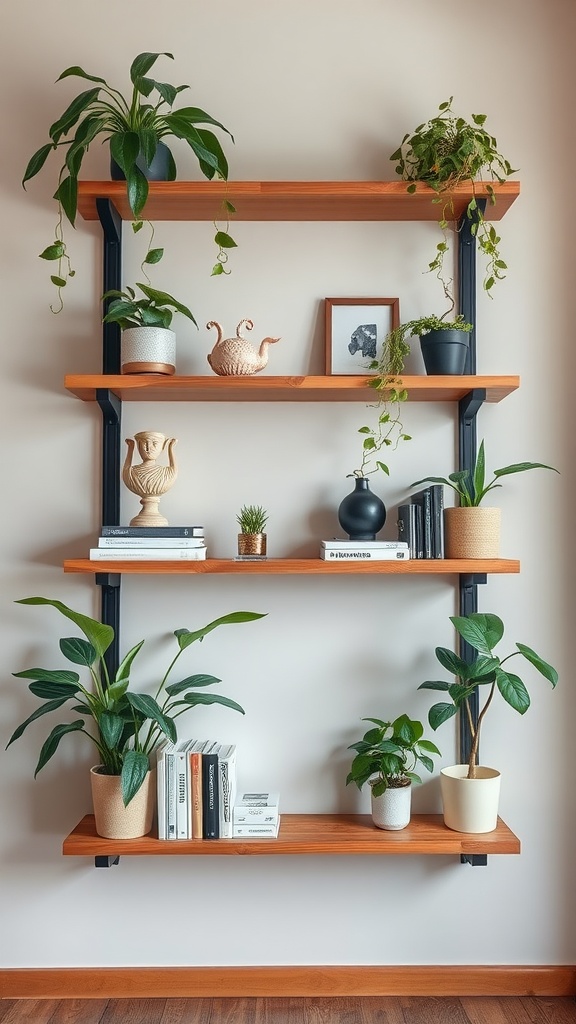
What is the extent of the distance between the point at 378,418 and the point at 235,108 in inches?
35.0

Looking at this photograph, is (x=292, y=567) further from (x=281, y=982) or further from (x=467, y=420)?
(x=281, y=982)

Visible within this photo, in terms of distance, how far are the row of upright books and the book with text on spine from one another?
20.1 inches

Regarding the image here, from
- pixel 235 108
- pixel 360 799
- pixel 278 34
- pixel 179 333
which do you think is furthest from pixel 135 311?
pixel 360 799

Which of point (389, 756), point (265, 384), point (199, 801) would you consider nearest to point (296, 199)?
point (265, 384)

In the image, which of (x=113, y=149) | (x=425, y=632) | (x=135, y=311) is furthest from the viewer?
(x=425, y=632)

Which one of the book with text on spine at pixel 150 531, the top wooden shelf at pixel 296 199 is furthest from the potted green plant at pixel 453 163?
the book with text on spine at pixel 150 531

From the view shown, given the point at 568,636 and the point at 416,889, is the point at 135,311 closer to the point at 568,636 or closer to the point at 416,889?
the point at 568,636

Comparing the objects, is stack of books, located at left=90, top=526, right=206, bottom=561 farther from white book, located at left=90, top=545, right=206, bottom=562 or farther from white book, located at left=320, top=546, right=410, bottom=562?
white book, located at left=320, top=546, right=410, bottom=562

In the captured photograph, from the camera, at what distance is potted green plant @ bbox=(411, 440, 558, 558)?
1.97 m

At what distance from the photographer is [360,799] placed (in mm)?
2123

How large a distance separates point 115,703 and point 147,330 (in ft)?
2.89

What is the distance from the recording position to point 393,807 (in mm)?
1970

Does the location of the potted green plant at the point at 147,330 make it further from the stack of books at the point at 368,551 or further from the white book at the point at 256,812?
the white book at the point at 256,812

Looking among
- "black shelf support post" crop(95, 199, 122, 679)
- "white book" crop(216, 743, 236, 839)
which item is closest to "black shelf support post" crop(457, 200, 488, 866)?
"white book" crop(216, 743, 236, 839)
